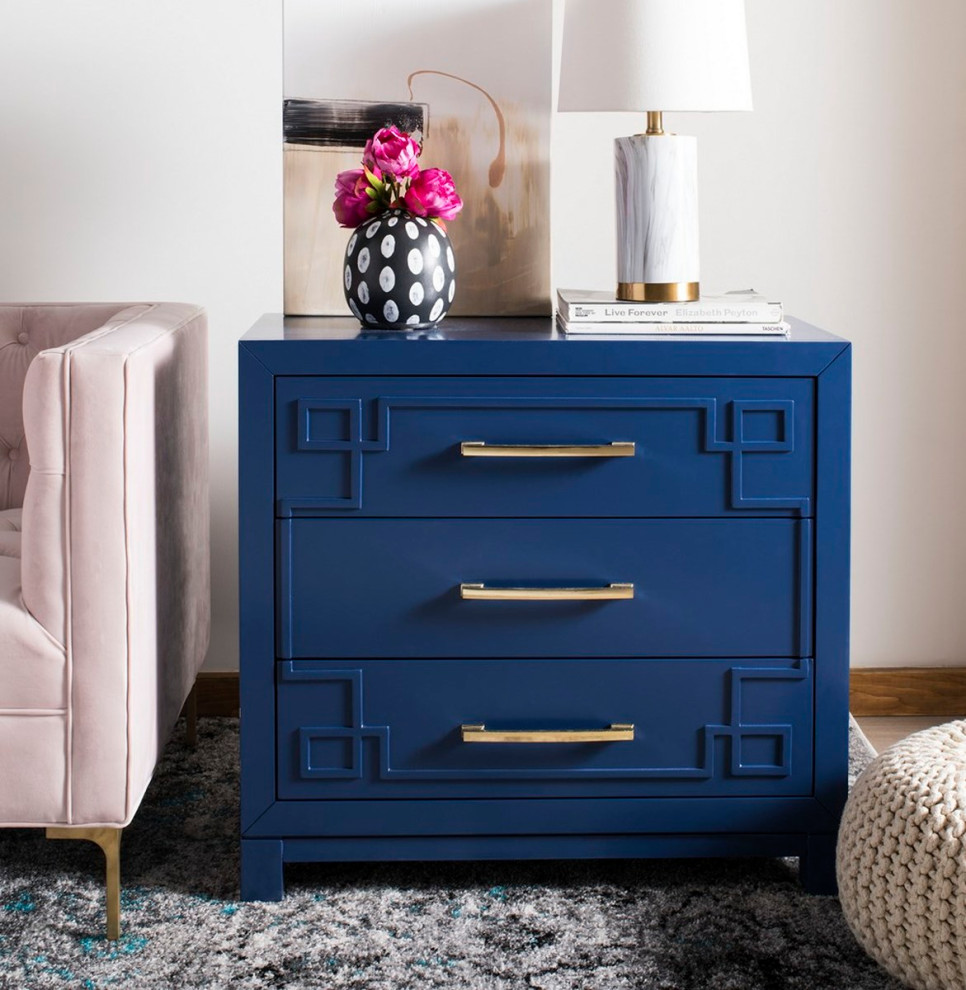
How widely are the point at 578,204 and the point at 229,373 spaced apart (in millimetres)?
661

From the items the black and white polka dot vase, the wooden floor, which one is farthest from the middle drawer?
the wooden floor

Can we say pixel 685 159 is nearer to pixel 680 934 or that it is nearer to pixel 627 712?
pixel 627 712

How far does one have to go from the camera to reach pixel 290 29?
6.31 ft

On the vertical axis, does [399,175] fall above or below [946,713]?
above

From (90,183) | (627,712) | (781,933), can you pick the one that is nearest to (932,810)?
(781,933)

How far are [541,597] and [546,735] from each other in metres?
0.17

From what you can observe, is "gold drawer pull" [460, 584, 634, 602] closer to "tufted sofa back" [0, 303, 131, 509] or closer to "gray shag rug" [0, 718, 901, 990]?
"gray shag rug" [0, 718, 901, 990]

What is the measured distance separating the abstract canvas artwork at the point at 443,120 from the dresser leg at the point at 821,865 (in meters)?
0.85

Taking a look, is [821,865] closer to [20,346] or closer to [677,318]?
[677,318]

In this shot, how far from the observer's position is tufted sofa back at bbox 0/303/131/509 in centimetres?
199

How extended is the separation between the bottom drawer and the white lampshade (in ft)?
2.35

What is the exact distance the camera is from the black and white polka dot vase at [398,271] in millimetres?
1646

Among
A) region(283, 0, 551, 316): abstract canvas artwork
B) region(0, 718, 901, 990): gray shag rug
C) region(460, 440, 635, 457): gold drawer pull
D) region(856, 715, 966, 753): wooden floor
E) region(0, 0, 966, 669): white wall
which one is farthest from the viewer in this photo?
region(856, 715, 966, 753): wooden floor

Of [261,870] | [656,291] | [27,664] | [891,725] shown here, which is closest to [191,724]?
[261,870]
